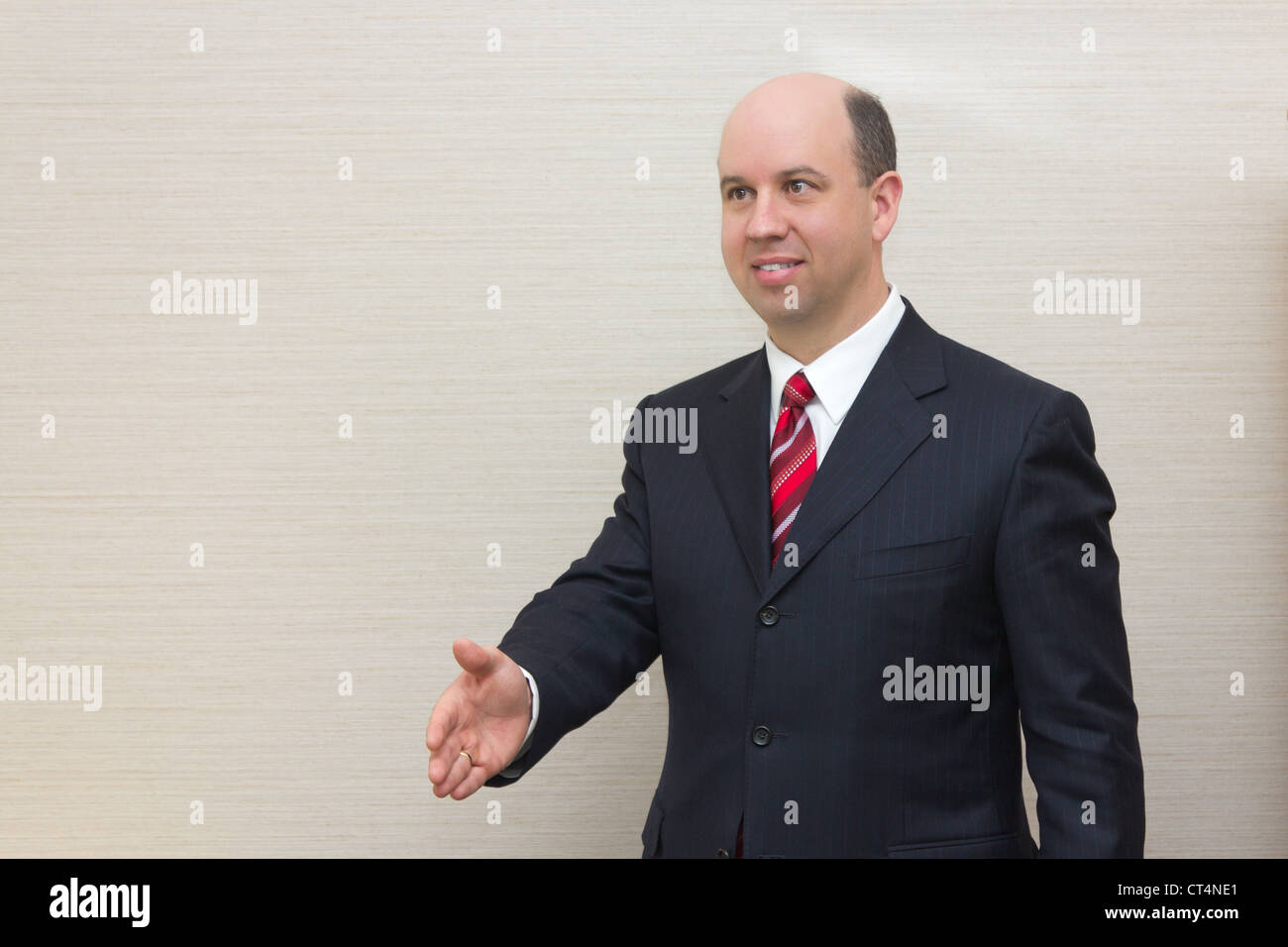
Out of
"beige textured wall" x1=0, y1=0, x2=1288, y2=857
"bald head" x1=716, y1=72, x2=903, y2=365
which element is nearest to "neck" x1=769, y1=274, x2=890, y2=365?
"bald head" x1=716, y1=72, x2=903, y2=365

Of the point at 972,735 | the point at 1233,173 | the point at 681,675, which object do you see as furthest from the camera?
the point at 1233,173

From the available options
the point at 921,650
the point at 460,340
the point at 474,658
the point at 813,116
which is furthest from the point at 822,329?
the point at 460,340

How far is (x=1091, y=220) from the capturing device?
197cm

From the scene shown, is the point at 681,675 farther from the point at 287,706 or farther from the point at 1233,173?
the point at 1233,173

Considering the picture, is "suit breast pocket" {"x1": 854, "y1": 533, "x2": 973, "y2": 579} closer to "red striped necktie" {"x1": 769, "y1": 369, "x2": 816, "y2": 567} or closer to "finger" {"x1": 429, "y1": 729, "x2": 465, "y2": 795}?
"red striped necktie" {"x1": 769, "y1": 369, "x2": 816, "y2": 567}

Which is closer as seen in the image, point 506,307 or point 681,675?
point 681,675

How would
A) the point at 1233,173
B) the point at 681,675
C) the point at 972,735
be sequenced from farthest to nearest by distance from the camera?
1. the point at 1233,173
2. the point at 681,675
3. the point at 972,735

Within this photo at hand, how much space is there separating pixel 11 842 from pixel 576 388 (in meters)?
1.42

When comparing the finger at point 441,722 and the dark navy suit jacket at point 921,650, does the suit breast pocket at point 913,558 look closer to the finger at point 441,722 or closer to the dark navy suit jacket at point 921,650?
the dark navy suit jacket at point 921,650

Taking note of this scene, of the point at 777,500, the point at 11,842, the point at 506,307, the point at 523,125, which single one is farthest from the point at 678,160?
the point at 11,842

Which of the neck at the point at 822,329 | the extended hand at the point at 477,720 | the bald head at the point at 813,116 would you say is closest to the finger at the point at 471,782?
the extended hand at the point at 477,720

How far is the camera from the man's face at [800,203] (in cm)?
130

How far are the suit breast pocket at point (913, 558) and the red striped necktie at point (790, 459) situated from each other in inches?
4.5

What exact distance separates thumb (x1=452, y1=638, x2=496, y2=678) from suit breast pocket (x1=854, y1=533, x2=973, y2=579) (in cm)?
43
